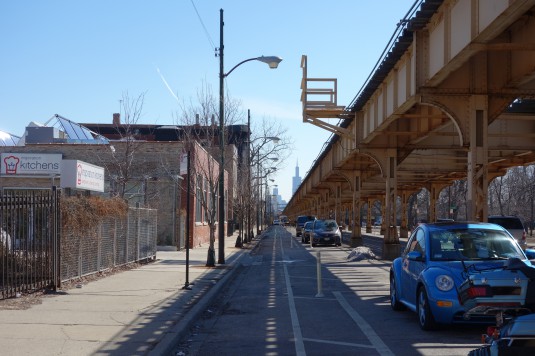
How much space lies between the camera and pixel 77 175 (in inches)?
784

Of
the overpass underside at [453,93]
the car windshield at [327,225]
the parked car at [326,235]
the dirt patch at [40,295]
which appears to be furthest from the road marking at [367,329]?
the car windshield at [327,225]

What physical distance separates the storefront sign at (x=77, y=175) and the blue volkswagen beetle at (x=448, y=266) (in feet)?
36.9

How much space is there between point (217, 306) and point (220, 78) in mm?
10657

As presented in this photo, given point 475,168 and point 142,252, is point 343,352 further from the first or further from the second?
point 142,252

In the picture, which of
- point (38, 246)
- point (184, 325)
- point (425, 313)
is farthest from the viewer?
point (38, 246)

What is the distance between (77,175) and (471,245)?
13.0 meters

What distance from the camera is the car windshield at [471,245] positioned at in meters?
10.5

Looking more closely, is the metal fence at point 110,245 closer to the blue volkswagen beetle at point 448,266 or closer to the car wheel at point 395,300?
the car wheel at point 395,300

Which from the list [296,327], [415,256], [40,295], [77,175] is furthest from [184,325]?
[77,175]

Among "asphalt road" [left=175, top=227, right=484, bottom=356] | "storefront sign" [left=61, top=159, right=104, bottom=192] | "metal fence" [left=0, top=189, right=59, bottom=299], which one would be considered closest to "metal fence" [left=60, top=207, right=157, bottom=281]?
"metal fence" [left=0, top=189, right=59, bottom=299]

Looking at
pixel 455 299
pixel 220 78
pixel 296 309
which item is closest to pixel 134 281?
pixel 296 309

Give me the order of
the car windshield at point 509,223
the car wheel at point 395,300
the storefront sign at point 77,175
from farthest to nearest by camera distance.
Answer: the car windshield at point 509,223
the storefront sign at point 77,175
the car wheel at point 395,300

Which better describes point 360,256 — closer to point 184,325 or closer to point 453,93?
point 453,93

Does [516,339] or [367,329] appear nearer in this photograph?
[516,339]
